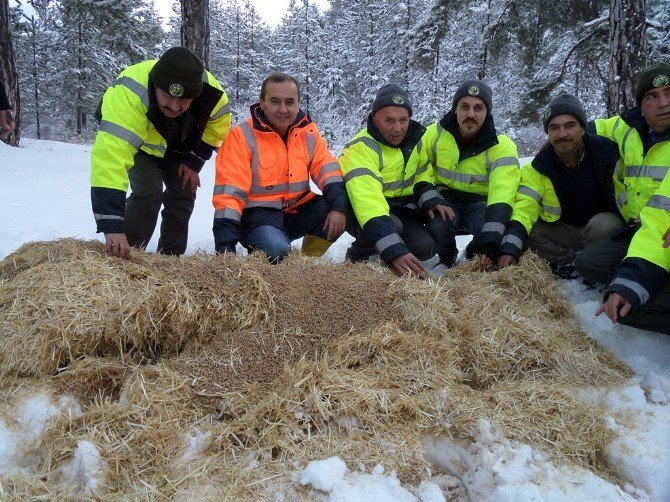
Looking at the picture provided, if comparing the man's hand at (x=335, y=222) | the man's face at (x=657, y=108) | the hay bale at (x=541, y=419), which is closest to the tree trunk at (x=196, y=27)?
the man's hand at (x=335, y=222)

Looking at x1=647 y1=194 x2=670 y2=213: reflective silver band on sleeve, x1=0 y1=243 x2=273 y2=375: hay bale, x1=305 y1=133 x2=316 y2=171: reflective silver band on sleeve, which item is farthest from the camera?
x1=305 y1=133 x2=316 y2=171: reflective silver band on sleeve

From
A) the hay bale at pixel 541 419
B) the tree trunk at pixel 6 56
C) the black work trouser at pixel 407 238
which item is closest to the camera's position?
the hay bale at pixel 541 419

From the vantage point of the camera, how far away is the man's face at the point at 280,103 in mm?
3564

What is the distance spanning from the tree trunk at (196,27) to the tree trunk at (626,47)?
545cm

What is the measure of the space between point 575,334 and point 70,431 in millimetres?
2708

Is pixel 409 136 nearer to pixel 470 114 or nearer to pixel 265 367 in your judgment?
pixel 470 114

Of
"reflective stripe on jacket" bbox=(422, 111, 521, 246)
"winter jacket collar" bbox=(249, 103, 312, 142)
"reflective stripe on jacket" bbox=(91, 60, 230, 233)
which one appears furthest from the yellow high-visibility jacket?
"reflective stripe on jacket" bbox=(91, 60, 230, 233)

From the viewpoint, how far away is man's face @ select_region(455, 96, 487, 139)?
12.5ft

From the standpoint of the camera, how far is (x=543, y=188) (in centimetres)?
370

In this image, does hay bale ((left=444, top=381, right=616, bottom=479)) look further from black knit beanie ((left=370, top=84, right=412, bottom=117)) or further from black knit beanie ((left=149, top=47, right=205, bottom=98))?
black knit beanie ((left=149, top=47, right=205, bottom=98))

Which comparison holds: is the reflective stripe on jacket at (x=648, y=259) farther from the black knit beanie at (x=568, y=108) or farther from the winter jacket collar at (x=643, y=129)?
the black knit beanie at (x=568, y=108)

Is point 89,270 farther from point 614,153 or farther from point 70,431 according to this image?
point 614,153

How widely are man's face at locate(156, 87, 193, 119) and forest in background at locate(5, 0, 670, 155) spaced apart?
183 inches

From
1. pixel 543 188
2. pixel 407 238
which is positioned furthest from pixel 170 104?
pixel 543 188
